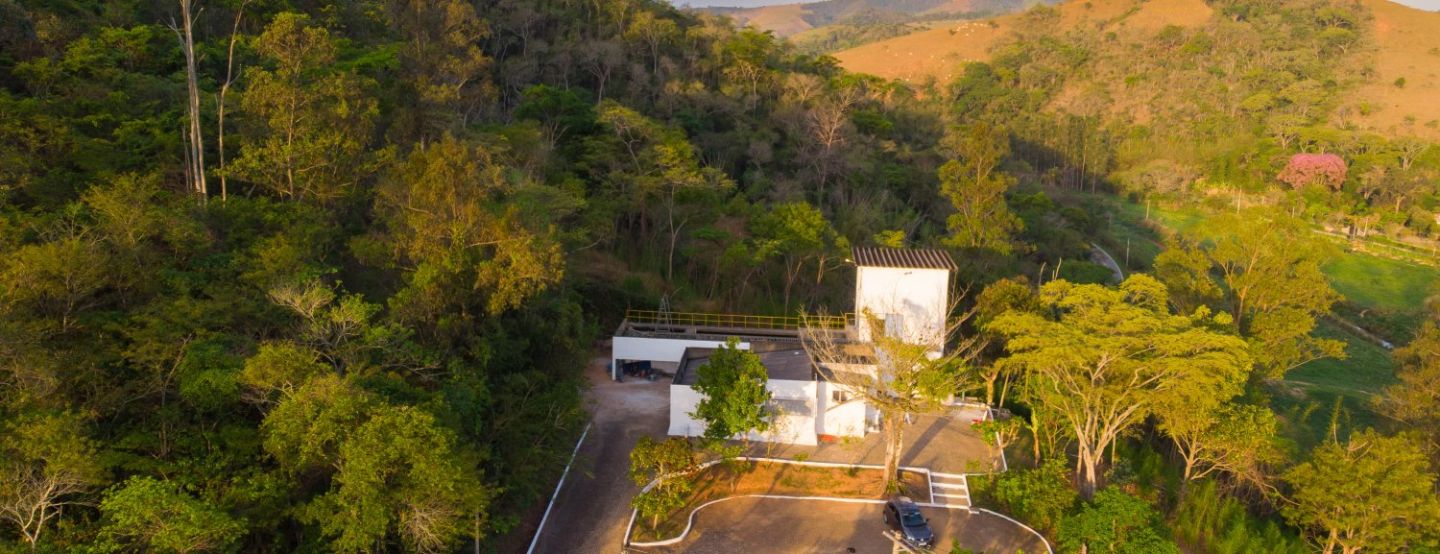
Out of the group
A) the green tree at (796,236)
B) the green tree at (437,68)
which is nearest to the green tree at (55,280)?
the green tree at (437,68)

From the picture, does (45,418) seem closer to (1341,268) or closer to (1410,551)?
(1410,551)

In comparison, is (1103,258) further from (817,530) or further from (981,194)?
(817,530)

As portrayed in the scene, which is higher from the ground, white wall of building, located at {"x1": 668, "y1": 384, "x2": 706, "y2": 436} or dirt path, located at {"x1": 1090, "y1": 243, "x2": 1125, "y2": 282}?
white wall of building, located at {"x1": 668, "y1": 384, "x2": 706, "y2": 436}

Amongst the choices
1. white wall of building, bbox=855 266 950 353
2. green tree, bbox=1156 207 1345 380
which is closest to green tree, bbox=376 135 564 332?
white wall of building, bbox=855 266 950 353

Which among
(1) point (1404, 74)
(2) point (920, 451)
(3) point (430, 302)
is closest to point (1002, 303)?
(2) point (920, 451)

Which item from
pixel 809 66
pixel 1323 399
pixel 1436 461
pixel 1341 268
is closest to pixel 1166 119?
Result: pixel 1341 268

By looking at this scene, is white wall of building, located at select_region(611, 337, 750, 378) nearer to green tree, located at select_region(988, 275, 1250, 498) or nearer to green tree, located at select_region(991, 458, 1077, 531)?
green tree, located at select_region(988, 275, 1250, 498)

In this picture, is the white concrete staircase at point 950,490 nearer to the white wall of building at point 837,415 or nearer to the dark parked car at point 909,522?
the dark parked car at point 909,522

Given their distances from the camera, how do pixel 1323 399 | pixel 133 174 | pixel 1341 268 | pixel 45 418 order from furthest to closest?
1. pixel 1341 268
2. pixel 1323 399
3. pixel 133 174
4. pixel 45 418
